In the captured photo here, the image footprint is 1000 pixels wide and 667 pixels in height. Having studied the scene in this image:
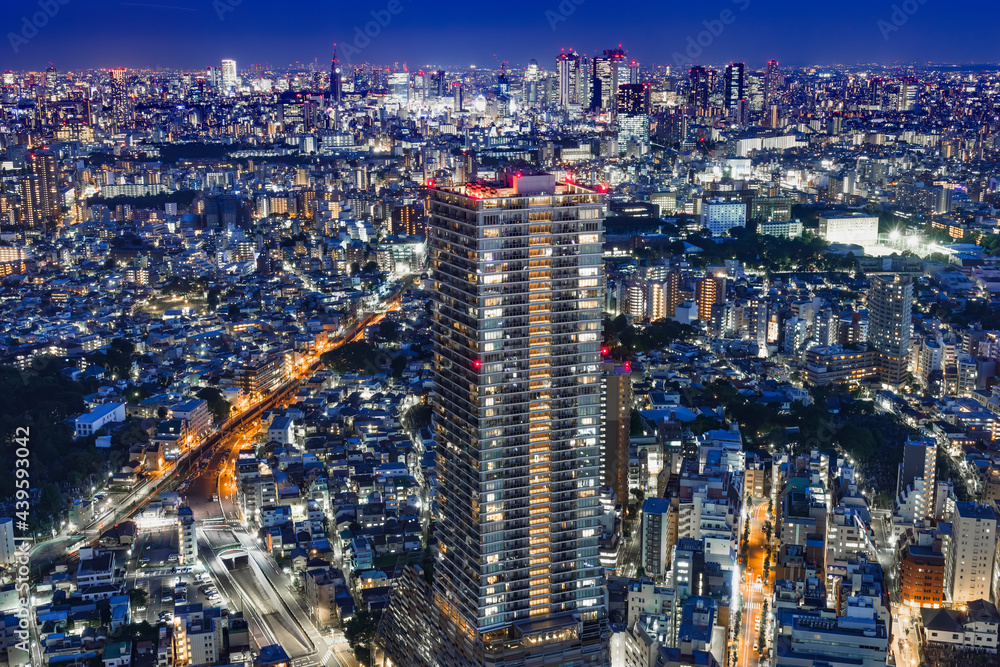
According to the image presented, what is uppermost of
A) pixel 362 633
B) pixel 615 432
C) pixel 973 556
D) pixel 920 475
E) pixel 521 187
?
pixel 521 187

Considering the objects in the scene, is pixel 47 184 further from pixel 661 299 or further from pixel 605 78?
pixel 605 78

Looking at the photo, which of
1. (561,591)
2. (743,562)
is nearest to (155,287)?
(743,562)

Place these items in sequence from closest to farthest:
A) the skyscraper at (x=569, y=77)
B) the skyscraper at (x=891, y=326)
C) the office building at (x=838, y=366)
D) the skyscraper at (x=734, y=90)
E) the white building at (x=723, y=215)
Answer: the office building at (x=838, y=366), the skyscraper at (x=891, y=326), the white building at (x=723, y=215), the skyscraper at (x=734, y=90), the skyscraper at (x=569, y=77)

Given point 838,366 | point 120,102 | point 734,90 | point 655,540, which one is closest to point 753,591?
point 655,540

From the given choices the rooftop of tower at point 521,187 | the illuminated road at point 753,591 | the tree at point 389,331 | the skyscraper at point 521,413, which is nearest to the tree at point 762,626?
the illuminated road at point 753,591

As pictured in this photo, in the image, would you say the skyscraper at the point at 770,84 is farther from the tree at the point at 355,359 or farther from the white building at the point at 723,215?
the tree at the point at 355,359

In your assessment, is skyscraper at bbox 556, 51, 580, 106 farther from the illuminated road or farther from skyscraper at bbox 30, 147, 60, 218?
the illuminated road
